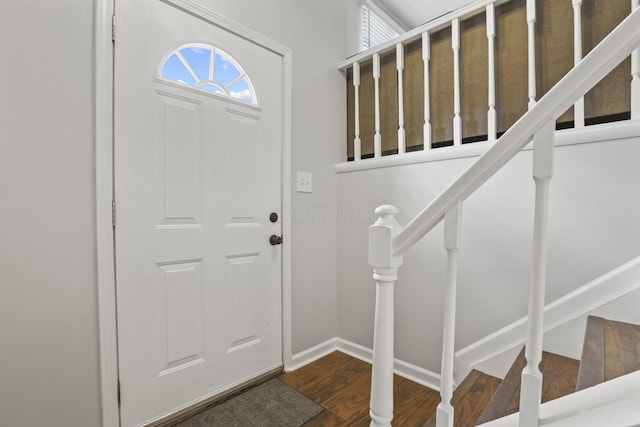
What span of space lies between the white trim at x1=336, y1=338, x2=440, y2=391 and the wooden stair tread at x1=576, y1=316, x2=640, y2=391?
0.82 metres

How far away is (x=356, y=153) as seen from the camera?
2.11 meters

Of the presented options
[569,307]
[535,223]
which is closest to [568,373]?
[569,307]

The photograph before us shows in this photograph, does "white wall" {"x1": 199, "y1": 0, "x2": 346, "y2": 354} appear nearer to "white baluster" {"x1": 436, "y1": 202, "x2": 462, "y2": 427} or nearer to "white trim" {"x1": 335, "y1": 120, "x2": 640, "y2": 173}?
"white trim" {"x1": 335, "y1": 120, "x2": 640, "y2": 173}

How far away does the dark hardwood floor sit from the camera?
1415 mm

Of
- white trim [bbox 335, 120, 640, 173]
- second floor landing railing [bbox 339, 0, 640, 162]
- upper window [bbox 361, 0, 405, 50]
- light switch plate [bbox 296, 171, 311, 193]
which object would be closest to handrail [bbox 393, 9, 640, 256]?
white trim [bbox 335, 120, 640, 173]

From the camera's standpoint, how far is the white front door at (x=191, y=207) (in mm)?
1276

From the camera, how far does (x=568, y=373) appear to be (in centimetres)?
113

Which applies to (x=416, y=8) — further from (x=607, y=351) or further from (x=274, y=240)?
(x=607, y=351)

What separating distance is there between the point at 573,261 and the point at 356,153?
1.33 meters

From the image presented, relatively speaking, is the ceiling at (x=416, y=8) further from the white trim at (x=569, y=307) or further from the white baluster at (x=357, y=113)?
the white trim at (x=569, y=307)

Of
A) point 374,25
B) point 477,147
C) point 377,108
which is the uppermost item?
point 374,25

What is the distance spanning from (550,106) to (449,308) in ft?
1.75

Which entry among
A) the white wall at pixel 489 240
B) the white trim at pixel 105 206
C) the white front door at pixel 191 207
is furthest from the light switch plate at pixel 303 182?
the white trim at pixel 105 206

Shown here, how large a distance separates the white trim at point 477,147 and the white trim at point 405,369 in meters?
1.20
